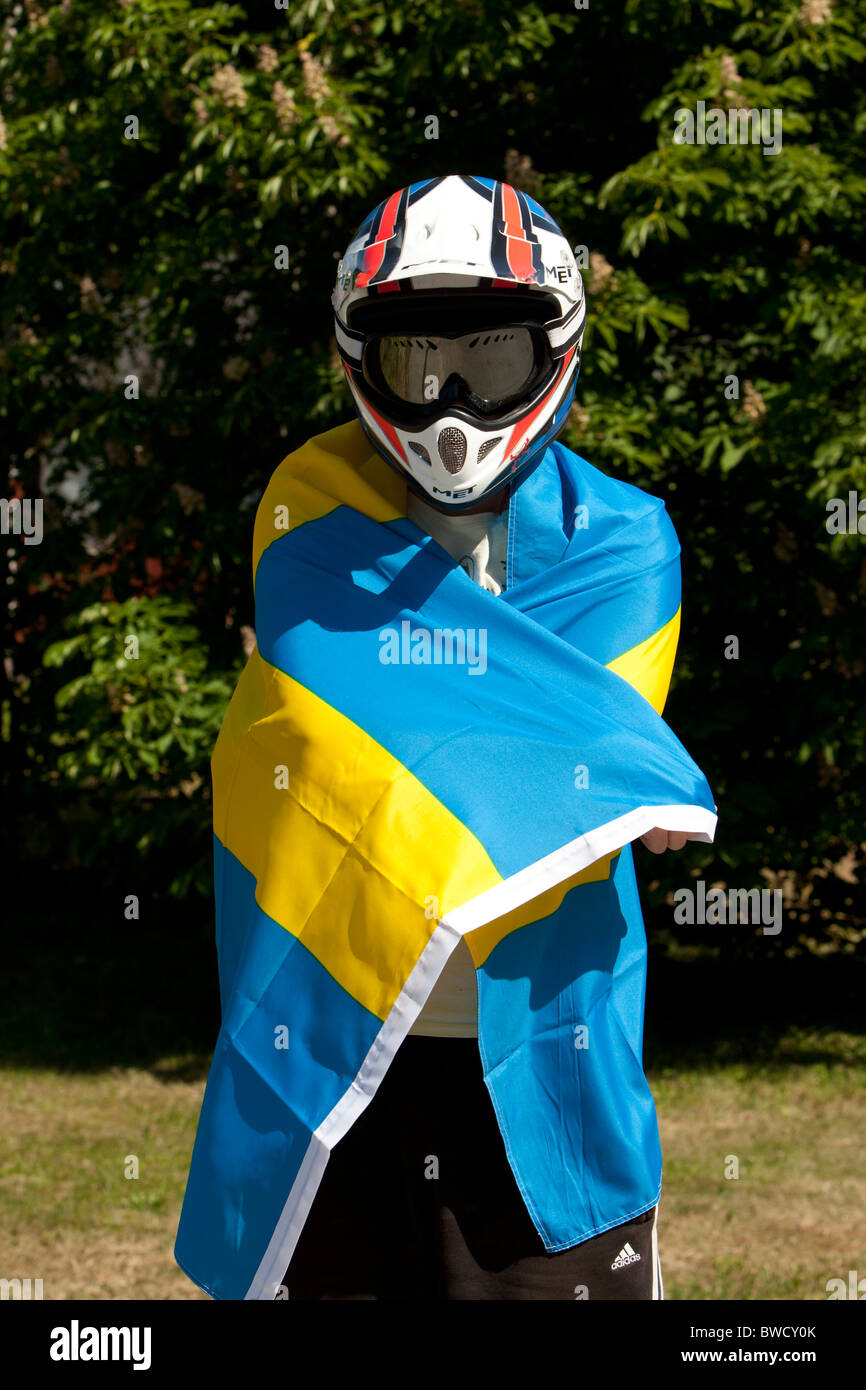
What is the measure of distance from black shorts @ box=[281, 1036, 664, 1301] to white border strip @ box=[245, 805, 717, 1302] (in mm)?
97

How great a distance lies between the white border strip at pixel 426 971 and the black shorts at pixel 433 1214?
97mm

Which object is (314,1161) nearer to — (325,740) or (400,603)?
(325,740)

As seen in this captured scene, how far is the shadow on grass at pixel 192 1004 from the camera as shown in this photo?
6.88 metres

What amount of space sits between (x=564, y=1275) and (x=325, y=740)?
3.12ft

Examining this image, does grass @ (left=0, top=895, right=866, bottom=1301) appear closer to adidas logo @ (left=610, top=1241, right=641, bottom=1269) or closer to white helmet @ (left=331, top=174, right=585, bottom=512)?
adidas logo @ (left=610, top=1241, right=641, bottom=1269)

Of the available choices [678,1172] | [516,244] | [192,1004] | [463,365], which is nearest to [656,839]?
[463,365]

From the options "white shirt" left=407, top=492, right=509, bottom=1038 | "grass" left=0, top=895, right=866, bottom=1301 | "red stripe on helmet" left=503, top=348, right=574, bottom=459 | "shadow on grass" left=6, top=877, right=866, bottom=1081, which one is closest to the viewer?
"red stripe on helmet" left=503, top=348, right=574, bottom=459

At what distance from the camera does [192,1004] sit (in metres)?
7.64

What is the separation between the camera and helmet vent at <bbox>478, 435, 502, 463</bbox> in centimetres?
251

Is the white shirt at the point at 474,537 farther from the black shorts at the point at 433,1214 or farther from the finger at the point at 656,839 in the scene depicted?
the black shorts at the point at 433,1214

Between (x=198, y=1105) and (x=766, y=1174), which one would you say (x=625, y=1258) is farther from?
(x=198, y=1105)
